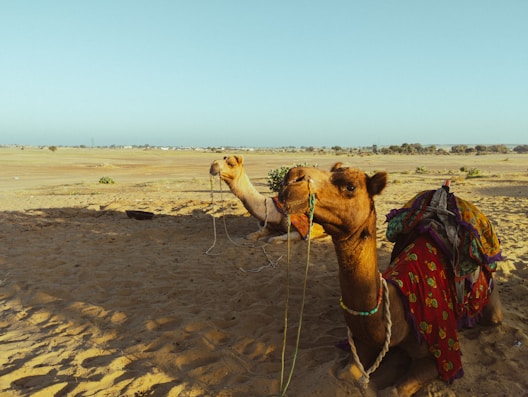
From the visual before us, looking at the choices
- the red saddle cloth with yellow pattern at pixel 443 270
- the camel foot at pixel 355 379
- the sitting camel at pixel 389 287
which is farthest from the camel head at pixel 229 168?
the camel foot at pixel 355 379

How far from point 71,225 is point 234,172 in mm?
5406

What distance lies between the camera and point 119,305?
17.6ft

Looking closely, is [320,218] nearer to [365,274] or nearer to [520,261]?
[365,274]

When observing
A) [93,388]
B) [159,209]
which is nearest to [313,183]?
[93,388]

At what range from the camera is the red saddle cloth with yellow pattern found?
3.29m

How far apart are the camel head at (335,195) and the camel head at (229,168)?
5048mm

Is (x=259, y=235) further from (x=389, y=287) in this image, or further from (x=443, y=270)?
(x=389, y=287)

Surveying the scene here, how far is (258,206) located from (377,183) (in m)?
5.81

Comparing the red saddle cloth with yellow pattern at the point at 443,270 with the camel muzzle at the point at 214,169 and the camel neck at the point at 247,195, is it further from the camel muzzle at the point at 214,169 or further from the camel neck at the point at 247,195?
the camel neck at the point at 247,195

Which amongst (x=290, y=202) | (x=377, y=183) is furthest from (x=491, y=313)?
(x=290, y=202)

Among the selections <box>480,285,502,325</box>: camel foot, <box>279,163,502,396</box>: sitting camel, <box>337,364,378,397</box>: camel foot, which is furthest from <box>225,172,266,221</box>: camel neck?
<box>337,364,378,397</box>: camel foot

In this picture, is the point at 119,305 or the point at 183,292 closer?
the point at 119,305

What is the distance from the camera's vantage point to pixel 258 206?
822cm

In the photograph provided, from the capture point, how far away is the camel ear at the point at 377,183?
243 centimetres
